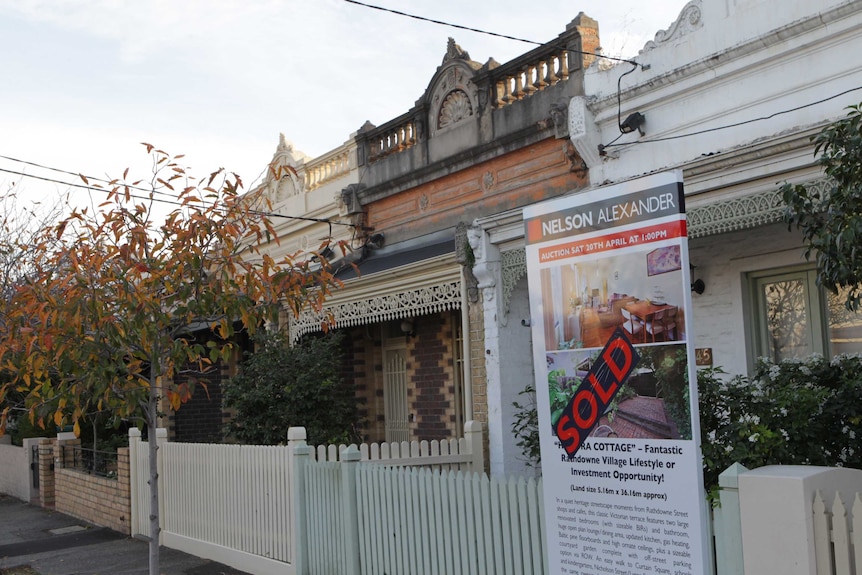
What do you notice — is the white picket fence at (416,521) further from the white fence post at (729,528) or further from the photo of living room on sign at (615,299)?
the photo of living room on sign at (615,299)

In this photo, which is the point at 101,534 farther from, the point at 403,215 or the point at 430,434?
the point at 403,215

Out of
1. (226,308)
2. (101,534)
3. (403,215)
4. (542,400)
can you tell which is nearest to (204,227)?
(226,308)

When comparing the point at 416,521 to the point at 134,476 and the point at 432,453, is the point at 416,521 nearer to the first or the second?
the point at 432,453

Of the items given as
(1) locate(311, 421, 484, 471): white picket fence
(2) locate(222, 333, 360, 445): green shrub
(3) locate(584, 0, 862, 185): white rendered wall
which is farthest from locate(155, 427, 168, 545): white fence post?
(3) locate(584, 0, 862, 185): white rendered wall

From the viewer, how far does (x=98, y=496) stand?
13.5 metres

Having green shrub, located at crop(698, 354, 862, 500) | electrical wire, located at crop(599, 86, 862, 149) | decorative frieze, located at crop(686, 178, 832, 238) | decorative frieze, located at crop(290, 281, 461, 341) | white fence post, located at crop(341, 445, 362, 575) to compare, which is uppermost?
electrical wire, located at crop(599, 86, 862, 149)

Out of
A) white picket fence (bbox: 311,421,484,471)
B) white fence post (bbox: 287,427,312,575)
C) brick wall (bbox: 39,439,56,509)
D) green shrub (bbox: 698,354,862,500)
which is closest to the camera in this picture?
green shrub (bbox: 698,354,862,500)

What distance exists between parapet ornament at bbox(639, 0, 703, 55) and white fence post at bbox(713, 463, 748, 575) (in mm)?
5863

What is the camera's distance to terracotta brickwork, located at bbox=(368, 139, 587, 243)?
1060cm

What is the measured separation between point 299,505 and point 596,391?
4670mm

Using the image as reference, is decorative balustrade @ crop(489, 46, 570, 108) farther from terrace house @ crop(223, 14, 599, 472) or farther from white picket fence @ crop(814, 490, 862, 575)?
white picket fence @ crop(814, 490, 862, 575)

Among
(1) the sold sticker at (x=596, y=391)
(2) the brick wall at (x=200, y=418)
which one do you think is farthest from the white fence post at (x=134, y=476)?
(1) the sold sticker at (x=596, y=391)

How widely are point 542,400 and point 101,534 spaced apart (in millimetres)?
9693

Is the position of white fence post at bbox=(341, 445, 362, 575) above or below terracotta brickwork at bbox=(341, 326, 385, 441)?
below
